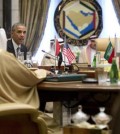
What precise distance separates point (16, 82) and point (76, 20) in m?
6.12

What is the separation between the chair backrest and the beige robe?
744 millimetres

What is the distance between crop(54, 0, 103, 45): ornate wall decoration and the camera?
7.96 m

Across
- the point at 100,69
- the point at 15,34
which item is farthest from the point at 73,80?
the point at 15,34

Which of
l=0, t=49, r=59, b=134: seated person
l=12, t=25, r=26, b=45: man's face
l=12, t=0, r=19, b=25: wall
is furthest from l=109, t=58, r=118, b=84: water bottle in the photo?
l=12, t=0, r=19, b=25: wall

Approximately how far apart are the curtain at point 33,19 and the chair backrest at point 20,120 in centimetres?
658

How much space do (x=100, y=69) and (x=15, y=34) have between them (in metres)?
2.59

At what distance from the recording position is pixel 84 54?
182 inches

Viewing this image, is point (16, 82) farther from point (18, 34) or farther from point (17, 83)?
point (18, 34)

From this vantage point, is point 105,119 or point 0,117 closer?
point 0,117

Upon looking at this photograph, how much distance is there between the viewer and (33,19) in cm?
784

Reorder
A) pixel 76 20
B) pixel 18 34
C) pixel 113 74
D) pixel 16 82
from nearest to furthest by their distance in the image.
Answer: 1. pixel 16 82
2. pixel 113 74
3. pixel 18 34
4. pixel 76 20

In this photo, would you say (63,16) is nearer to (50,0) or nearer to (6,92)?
(50,0)

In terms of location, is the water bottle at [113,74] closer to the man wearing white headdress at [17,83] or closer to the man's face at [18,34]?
the man wearing white headdress at [17,83]

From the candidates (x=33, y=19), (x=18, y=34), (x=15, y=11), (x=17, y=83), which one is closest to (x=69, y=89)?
(x=17, y=83)
